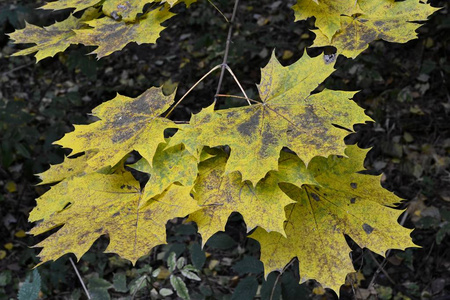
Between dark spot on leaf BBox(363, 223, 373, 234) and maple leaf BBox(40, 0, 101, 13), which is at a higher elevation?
maple leaf BBox(40, 0, 101, 13)

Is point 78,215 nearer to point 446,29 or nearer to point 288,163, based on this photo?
point 288,163

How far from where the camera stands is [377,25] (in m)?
1.38

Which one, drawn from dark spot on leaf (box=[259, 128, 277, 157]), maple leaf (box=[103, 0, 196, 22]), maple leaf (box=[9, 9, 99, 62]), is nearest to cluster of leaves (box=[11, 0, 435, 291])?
dark spot on leaf (box=[259, 128, 277, 157])

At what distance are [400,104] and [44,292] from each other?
9.37ft

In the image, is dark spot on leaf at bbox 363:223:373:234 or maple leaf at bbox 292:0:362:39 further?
maple leaf at bbox 292:0:362:39

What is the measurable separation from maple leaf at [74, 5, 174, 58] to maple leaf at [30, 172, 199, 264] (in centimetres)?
43

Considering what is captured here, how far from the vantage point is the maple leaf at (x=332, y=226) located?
1202 millimetres

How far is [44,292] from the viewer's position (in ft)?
9.39

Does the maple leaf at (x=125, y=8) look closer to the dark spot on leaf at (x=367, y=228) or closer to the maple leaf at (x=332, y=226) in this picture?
the maple leaf at (x=332, y=226)

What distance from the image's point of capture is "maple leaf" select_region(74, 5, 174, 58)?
1409 mm

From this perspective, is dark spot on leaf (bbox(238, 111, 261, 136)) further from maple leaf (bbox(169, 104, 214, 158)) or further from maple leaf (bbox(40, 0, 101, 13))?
maple leaf (bbox(40, 0, 101, 13))

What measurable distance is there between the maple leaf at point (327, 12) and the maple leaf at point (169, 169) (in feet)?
1.88

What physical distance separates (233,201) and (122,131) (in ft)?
1.17

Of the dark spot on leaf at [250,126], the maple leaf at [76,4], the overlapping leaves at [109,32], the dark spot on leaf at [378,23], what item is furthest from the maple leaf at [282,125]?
the maple leaf at [76,4]
